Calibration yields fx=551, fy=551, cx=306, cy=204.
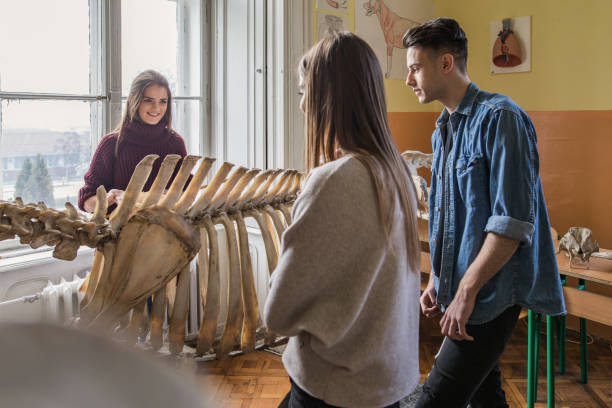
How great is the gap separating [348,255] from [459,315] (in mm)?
637

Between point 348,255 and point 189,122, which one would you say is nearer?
point 348,255

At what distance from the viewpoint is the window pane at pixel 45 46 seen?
9.30 ft

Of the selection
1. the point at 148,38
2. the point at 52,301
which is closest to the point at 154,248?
the point at 52,301

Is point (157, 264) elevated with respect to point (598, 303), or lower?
elevated

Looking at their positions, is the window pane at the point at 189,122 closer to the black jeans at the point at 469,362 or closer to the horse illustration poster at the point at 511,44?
the horse illustration poster at the point at 511,44

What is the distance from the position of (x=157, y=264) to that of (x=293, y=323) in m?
0.71

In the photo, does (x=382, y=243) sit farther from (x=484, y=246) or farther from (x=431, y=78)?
(x=431, y=78)

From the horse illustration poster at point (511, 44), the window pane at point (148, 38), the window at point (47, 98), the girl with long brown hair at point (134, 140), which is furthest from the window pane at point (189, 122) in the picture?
the horse illustration poster at point (511, 44)

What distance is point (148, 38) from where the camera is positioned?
3500 mm

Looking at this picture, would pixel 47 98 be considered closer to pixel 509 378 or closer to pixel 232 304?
pixel 232 304

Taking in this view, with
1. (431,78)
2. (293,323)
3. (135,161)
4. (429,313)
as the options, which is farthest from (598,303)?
(135,161)

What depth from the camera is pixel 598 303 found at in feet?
8.38

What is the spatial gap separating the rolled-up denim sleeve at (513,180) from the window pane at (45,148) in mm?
2475

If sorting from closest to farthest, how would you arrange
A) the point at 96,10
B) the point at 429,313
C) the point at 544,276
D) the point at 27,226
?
the point at 27,226
the point at 544,276
the point at 429,313
the point at 96,10
